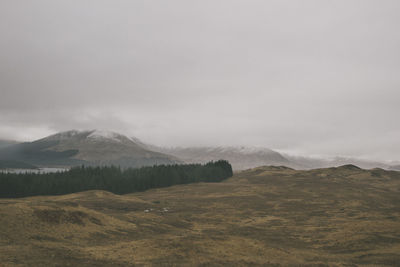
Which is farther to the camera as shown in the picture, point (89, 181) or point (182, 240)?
point (89, 181)

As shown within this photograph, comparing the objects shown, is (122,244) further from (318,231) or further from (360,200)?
(360,200)

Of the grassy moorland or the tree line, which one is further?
the tree line

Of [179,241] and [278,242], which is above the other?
[179,241]

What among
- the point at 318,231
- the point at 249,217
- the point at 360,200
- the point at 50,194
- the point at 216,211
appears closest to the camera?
the point at 318,231

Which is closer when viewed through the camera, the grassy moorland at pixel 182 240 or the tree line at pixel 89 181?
the grassy moorland at pixel 182 240

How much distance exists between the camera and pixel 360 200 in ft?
369

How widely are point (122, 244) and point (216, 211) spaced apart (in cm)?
5258

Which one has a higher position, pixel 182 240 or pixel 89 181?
pixel 89 181

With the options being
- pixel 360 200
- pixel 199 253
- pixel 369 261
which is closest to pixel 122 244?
pixel 199 253

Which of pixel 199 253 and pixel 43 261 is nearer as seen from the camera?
pixel 43 261

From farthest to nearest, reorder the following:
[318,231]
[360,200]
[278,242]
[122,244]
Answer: [360,200] < [318,231] < [278,242] < [122,244]

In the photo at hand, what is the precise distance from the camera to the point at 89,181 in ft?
499

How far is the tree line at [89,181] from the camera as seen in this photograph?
128750 mm

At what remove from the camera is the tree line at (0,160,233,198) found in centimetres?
12875
